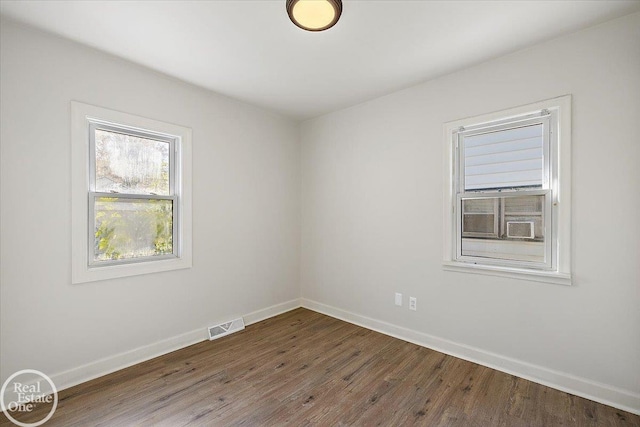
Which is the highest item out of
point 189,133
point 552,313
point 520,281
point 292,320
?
point 189,133

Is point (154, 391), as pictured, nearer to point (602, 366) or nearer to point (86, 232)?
point (86, 232)

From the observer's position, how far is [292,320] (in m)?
3.63

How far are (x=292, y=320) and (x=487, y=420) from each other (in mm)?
2258

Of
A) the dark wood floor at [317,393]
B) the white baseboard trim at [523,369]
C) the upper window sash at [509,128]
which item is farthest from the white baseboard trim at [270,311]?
the upper window sash at [509,128]

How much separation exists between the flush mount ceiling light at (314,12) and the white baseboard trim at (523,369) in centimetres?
286

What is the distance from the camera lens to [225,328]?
127 inches

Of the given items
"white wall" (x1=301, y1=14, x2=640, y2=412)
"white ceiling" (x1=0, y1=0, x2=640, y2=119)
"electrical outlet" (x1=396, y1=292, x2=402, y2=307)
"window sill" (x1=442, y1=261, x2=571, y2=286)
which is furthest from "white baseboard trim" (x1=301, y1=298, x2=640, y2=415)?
"white ceiling" (x1=0, y1=0, x2=640, y2=119)

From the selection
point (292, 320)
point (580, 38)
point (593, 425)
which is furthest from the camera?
point (292, 320)

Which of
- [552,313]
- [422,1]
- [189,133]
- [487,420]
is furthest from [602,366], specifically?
[189,133]

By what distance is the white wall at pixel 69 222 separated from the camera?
80.9 inches

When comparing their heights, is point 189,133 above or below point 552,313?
above

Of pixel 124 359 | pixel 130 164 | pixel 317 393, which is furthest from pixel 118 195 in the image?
pixel 317 393

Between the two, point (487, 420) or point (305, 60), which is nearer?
point (487, 420)

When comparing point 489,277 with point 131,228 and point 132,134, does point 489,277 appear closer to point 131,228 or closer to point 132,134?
point 131,228
